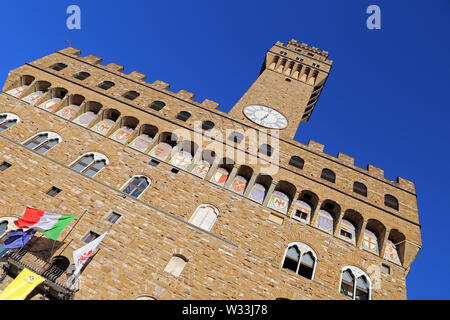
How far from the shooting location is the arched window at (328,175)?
15.6 metres

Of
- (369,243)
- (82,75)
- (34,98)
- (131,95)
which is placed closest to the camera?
(369,243)

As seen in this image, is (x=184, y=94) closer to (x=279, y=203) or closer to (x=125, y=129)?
(x=125, y=129)

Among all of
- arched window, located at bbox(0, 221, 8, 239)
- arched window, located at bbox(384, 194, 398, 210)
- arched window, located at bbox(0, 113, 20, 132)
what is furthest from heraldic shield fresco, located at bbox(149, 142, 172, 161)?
arched window, located at bbox(384, 194, 398, 210)

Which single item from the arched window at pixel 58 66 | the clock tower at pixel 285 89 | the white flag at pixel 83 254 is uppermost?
the clock tower at pixel 285 89

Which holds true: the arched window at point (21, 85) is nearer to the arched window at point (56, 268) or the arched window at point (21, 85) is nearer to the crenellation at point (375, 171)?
the arched window at point (56, 268)

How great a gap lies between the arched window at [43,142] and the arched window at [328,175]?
13.4 meters

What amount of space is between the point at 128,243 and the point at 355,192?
36.2ft

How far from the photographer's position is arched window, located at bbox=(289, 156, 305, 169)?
52.4 feet

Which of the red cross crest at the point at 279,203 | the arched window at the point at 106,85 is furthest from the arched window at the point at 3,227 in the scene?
the red cross crest at the point at 279,203

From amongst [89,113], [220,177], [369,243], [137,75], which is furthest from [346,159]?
[89,113]

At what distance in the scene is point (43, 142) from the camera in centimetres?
1443

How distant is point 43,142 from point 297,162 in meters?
12.7

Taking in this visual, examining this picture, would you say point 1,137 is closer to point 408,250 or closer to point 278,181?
point 278,181
